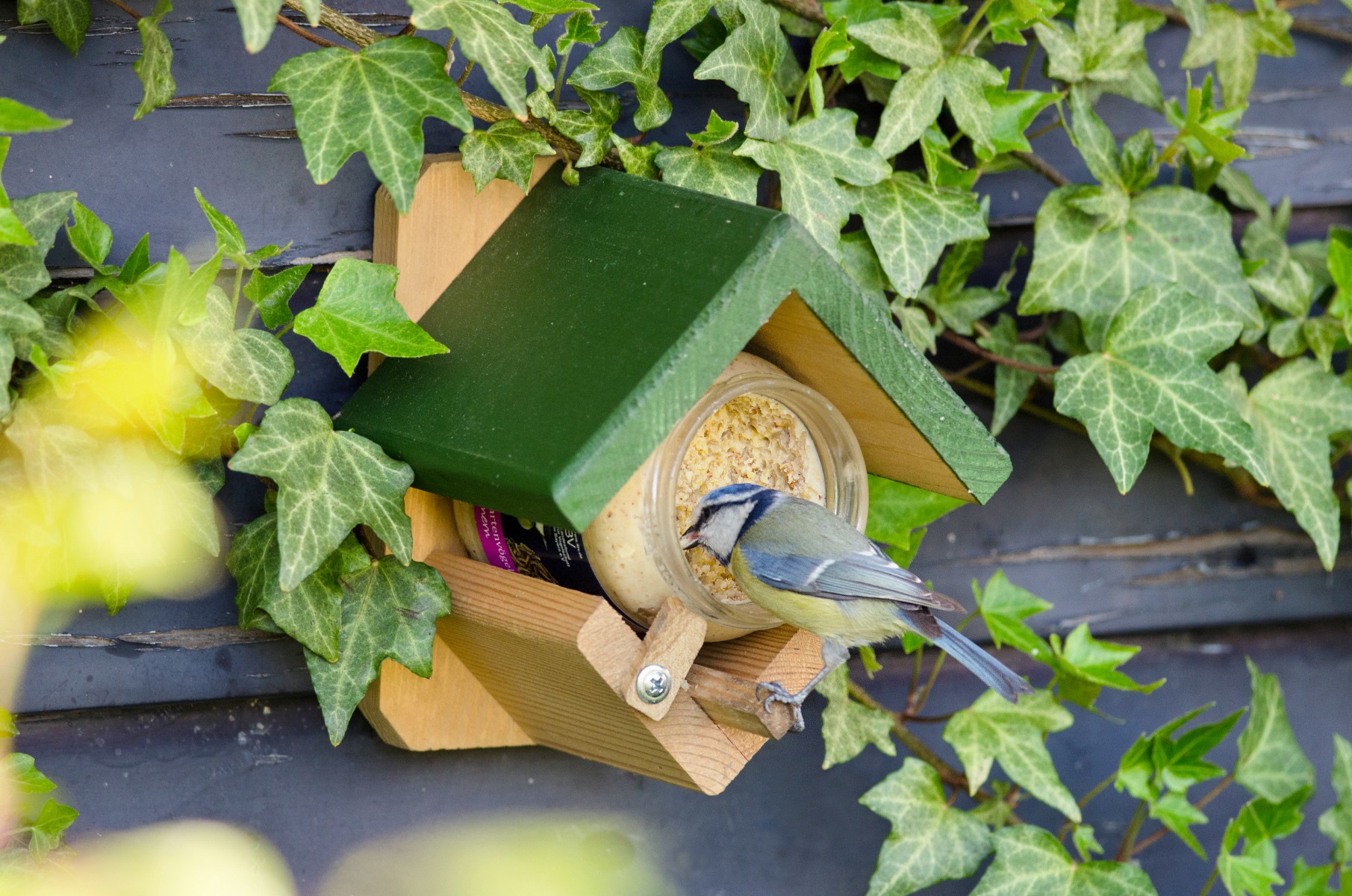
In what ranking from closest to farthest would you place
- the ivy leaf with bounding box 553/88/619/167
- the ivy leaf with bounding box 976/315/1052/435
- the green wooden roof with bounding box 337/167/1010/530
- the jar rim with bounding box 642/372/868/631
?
the green wooden roof with bounding box 337/167/1010/530
the jar rim with bounding box 642/372/868/631
the ivy leaf with bounding box 553/88/619/167
the ivy leaf with bounding box 976/315/1052/435

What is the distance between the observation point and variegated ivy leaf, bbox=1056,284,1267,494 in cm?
123

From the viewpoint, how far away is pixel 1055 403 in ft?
4.02

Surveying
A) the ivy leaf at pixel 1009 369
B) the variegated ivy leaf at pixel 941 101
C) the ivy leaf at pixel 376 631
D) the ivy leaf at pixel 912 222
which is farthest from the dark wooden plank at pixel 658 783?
the variegated ivy leaf at pixel 941 101

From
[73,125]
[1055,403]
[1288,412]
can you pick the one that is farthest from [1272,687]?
[73,125]

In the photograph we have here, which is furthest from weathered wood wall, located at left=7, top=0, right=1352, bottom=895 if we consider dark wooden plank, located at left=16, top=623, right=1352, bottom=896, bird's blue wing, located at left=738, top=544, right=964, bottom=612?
bird's blue wing, located at left=738, top=544, right=964, bottom=612

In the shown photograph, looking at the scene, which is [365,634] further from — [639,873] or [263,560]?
[639,873]

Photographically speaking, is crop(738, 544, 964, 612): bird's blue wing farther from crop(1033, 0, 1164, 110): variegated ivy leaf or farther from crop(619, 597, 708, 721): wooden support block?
crop(1033, 0, 1164, 110): variegated ivy leaf

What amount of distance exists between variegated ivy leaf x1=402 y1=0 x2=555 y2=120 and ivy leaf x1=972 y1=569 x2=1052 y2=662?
30.5 inches

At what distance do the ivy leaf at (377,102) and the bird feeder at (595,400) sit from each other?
148 millimetres

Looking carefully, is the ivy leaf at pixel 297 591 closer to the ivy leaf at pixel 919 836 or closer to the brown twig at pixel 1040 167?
the ivy leaf at pixel 919 836

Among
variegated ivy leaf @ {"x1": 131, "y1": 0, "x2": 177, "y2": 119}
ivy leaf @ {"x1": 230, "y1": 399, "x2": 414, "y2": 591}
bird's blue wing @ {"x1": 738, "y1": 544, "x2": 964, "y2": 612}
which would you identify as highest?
variegated ivy leaf @ {"x1": 131, "y1": 0, "x2": 177, "y2": 119}

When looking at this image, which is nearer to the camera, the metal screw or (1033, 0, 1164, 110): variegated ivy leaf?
the metal screw

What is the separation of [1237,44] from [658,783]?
117 centimetres

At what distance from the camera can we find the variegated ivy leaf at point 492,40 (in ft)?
2.85
